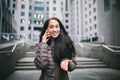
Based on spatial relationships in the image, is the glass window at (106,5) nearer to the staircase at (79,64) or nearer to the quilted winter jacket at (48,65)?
the staircase at (79,64)

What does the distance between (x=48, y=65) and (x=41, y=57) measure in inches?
4.8

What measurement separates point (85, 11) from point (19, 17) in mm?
21921

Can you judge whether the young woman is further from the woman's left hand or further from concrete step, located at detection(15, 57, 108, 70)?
concrete step, located at detection(15, 57, 108, 70)

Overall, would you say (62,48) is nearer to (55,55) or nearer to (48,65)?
(55,55)

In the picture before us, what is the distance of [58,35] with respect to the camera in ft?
7.07

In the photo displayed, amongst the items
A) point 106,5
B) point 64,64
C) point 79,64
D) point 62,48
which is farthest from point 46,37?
point 106,5

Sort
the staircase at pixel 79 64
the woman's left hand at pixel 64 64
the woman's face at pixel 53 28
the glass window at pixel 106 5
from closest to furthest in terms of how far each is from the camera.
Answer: the woman's left hand at pixel 64 64 < the woman's face at pixel 53 28 < the staircase at pixel 79 64 < the glass window at pixel 106 5

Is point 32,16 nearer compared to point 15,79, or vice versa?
point 15,79

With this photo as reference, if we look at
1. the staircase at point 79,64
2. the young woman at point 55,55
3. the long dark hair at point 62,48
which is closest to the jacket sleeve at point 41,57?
the young woman at point 55,55

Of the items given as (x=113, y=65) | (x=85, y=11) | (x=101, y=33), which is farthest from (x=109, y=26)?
(x=85, y=11)

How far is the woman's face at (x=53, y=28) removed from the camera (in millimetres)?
2141

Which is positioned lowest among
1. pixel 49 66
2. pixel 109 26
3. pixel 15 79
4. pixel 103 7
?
pixel 15 79

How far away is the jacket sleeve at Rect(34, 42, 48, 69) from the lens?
200cm

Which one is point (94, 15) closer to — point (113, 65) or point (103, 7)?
point (103, 7)
